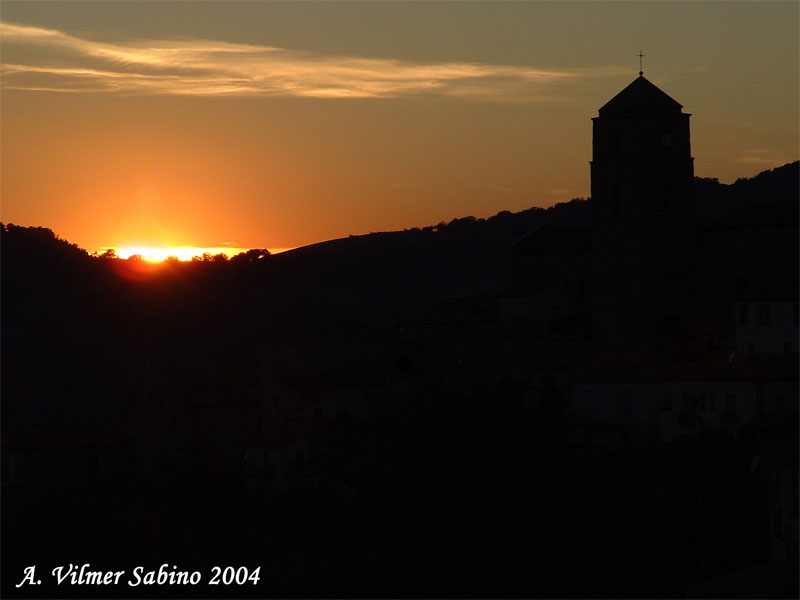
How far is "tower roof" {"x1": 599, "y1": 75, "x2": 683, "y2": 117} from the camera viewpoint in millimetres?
69500

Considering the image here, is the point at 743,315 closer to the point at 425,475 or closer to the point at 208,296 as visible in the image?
the point at 425,475

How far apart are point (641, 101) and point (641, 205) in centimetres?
369

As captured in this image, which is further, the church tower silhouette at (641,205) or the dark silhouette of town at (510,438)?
the church tower silhouette at (641,205)

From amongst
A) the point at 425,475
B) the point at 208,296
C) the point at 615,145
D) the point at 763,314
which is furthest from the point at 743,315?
the point at 208,296

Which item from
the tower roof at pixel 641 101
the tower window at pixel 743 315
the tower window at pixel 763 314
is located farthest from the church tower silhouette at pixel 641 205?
the tower window at pixel 763 314

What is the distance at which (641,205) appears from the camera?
6981 centimetres

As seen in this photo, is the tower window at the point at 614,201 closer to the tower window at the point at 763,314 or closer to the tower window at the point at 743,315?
the tower window at the point at 743,315

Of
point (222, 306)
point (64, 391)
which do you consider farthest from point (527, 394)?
point (222, 306)

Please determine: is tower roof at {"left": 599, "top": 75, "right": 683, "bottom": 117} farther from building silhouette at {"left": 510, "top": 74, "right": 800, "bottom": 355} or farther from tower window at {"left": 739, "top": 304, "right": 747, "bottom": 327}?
tower window at {"left": 739, "top": 304, "right": 747, "bottom": 327}

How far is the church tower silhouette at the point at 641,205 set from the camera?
225ft

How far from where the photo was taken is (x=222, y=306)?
109 m

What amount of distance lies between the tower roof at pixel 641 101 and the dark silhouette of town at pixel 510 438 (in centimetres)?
8

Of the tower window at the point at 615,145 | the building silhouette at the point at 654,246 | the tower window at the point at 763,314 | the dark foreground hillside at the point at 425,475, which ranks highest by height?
the tower window at the point at 615,145

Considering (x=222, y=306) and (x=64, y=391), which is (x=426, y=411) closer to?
(x=64, y=391)
